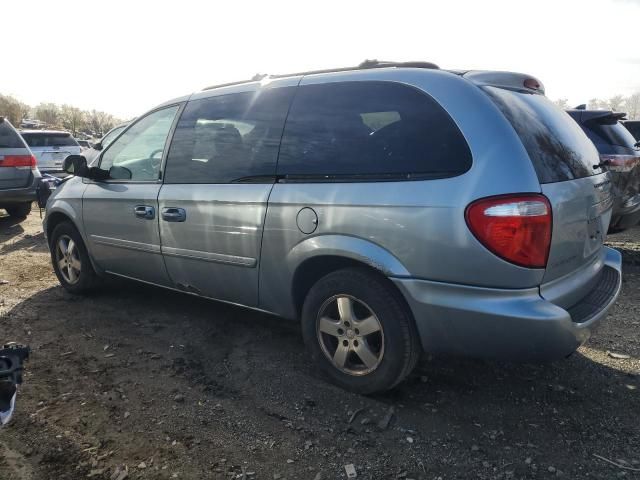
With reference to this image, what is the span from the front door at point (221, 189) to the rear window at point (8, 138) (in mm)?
5961

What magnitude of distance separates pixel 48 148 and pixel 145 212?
10.6 meters

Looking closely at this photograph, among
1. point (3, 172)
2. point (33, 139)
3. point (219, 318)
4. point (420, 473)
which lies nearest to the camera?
point (420, 473)

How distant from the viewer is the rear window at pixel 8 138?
8141mm

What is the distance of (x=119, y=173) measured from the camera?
165 inches

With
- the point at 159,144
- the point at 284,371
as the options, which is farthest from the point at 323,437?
the point at 159,144

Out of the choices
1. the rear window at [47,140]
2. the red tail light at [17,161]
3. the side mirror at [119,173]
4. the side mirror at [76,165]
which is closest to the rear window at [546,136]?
the side mirror at [119,173]

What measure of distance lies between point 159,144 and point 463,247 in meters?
2.57

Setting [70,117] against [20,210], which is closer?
[20,210]

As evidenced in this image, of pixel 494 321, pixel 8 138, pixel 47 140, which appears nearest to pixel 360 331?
pixel 494 321

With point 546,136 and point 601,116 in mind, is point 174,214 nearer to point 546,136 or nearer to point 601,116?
point 546,136

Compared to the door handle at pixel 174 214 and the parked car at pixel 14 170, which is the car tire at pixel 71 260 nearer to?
the door handle at pixel 174 214

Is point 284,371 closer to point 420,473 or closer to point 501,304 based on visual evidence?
point 420,473

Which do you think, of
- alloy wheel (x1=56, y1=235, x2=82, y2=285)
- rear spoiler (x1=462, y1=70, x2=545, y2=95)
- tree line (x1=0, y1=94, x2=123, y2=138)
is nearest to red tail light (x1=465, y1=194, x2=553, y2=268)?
rear spoiler (x1=462, y1=70, x2=545, y2=95)

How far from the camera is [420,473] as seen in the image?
2303 millimetres
